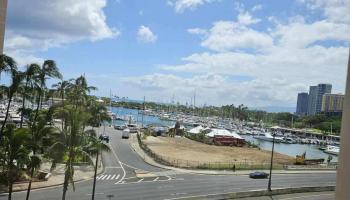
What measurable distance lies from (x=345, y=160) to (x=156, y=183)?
58425 mm

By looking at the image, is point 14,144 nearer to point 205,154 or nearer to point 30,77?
point 30,77

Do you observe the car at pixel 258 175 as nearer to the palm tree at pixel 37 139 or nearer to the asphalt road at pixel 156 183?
the asphalt road at pixel 156 183

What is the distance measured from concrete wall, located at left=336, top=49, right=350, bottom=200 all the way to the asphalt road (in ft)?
153

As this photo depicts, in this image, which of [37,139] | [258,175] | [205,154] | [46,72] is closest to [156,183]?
[258,175]

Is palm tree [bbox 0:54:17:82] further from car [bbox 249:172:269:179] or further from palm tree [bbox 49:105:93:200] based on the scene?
car [bbox 249:172:269:179]

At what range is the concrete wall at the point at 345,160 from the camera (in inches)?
320

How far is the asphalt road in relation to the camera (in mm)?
55688

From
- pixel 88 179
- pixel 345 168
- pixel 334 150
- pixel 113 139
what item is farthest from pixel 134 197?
pixel 334 150

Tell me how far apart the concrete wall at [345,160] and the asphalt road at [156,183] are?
46.6 m

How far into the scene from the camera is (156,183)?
215 feet

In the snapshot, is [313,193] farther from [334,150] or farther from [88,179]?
[334,150]

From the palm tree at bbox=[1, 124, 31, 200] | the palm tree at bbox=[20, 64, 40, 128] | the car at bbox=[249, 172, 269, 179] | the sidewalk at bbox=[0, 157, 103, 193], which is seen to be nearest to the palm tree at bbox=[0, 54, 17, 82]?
the palm tree at bbox=[1, 124, 31, 200]

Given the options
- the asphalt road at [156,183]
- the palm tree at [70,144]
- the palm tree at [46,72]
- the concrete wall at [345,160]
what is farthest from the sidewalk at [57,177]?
the concrete wall at [345,160]

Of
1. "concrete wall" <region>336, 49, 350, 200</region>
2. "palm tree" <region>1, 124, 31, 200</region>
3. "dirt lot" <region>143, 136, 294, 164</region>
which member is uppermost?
"concrete wall" <region>336, 49, 350, 200</region>
